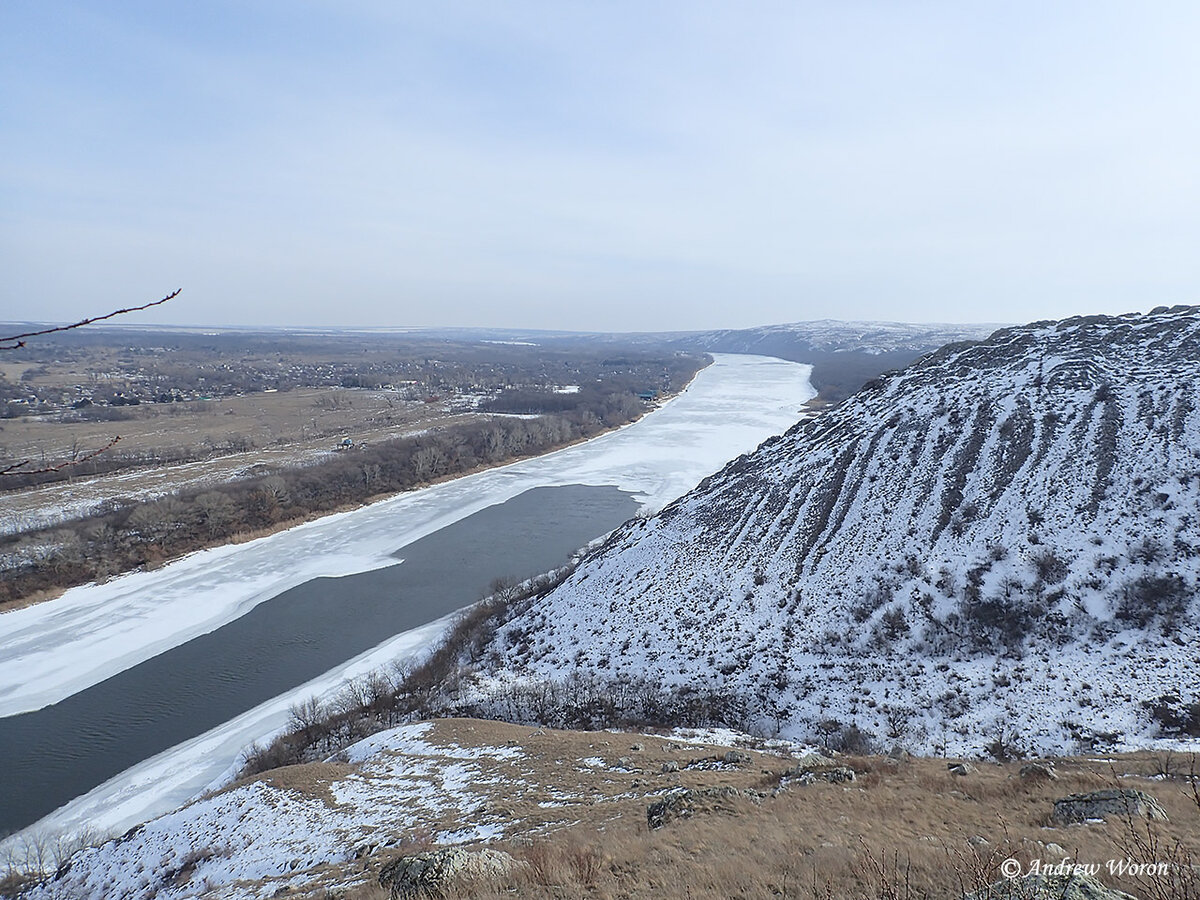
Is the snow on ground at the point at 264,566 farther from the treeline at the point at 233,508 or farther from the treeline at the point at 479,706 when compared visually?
the treeline at the point at 479,706

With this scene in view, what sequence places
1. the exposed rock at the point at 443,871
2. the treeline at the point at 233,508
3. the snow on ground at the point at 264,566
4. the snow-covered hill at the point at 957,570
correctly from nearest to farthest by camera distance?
the exposed rock at the point at 443,871 < the snow-covered hill at the point at 957,570 < the snow on ground at the point at 264,566 < the treeline at the point at 233,508

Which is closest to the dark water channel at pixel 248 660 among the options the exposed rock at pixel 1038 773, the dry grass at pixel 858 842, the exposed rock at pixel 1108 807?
the dry grass at pixel 858 842

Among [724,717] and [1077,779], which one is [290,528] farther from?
[1077,779]

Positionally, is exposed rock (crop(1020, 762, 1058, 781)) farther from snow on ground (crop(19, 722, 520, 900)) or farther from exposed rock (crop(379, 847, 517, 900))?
snow on ground (crop(19, 722, 520, 900))

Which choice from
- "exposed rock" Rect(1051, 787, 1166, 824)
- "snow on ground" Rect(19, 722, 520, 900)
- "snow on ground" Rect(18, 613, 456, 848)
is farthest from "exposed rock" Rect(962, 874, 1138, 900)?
"snow on ground" Rect(18, 613, 456, 848)

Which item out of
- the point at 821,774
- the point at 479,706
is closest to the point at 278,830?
the point at 479,706

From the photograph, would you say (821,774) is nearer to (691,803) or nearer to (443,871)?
(691,803)
